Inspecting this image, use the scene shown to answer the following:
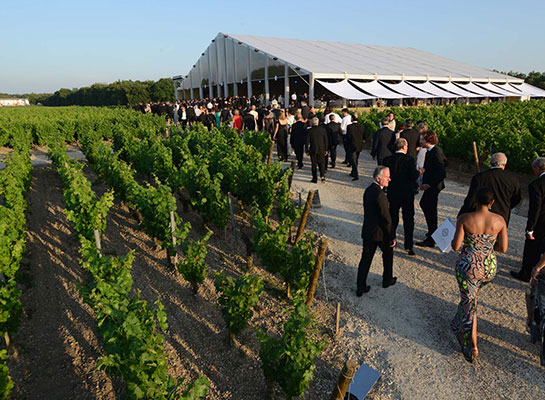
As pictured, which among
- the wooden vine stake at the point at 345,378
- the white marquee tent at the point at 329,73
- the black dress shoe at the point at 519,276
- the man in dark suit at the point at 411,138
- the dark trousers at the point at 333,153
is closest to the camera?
the wooden vine stake at the point at 345,378

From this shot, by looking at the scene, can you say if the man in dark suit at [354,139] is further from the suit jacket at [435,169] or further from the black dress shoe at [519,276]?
the black dress shoe at [519,276]

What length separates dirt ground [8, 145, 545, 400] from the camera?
3.66 m

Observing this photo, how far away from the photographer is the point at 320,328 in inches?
179

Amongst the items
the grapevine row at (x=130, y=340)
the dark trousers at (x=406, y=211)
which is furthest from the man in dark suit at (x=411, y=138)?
the grapevine row at (x=130, y=340)

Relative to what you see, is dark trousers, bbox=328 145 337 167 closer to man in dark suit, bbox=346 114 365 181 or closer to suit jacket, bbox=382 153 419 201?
man in dark suit, bbox=346 114 365 181

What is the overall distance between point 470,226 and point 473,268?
0.43 meters

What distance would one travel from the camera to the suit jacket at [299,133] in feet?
33.8

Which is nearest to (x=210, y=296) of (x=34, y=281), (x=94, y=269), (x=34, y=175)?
(x=94, y=269)

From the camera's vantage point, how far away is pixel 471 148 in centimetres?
1115

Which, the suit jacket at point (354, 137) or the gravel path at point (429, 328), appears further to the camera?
the suit jacket at point (354, 137)

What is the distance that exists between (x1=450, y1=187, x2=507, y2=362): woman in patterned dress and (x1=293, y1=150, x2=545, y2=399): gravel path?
2.00 ft

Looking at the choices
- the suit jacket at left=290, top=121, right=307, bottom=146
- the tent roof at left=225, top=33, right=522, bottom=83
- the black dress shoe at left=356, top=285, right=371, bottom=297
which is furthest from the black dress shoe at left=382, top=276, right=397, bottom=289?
the tent roof at left=225, top=33, right=522, bottom=83

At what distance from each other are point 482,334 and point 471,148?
8.63 meters

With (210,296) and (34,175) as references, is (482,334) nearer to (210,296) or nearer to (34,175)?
(210,296)
